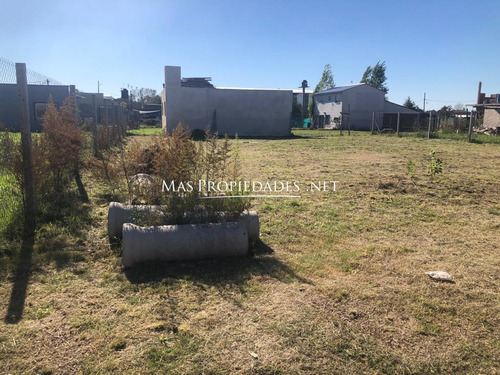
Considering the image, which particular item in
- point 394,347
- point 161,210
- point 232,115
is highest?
point 232,115

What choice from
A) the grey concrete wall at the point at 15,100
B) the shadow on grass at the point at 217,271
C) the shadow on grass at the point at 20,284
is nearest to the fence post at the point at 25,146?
the shadow on grass at the point at 20,284

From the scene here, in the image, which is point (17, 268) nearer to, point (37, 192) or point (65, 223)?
point (65, 223)

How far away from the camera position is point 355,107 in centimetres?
4325

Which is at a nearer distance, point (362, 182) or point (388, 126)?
point (362, 182)

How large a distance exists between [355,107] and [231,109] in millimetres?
20544

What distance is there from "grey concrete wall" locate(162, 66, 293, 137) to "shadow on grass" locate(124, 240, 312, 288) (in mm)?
23733

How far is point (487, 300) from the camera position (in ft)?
10.7

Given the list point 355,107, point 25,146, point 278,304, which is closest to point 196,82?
point 355,107

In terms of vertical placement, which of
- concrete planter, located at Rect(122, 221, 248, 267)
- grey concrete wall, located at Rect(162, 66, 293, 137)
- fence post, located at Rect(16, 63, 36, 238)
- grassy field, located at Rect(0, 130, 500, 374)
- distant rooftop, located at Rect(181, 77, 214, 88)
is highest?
distant rooftop, located at Rect(181, 77, 214, 88)

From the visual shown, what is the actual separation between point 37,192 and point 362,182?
649 centimetres

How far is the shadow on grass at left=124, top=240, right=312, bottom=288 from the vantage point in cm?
357

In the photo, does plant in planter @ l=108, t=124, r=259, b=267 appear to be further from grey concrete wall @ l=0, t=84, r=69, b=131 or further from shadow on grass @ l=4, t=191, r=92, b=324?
grey concrete wall @ l=0, t=84, r=69, b=131

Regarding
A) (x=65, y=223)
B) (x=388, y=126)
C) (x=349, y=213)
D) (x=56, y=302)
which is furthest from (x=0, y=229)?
(x=388, y=126)

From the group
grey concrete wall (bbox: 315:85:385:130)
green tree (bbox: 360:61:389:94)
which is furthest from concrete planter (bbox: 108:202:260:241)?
green tree (bbox: 360:61:389:94)
